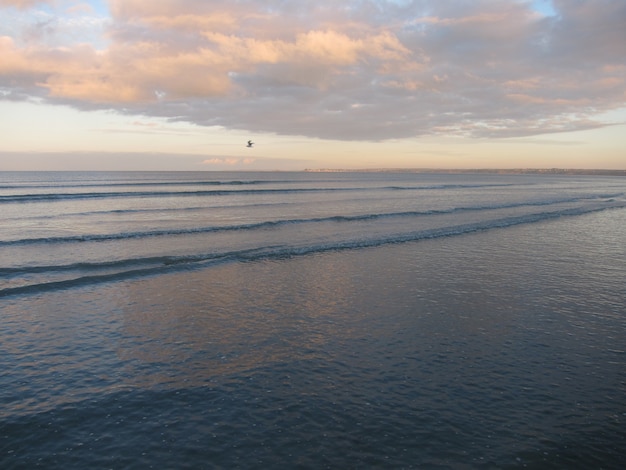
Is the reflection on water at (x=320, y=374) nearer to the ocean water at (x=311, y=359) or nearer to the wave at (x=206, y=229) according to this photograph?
the ocean water at (x=311, y=359)

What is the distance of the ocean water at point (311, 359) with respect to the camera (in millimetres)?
5664

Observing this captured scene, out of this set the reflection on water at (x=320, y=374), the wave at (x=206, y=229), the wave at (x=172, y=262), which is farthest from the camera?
the wave at (x=206, y=229)

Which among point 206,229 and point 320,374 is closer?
point 320,374

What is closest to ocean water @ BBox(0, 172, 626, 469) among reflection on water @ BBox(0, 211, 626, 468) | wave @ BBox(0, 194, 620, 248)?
reflection on water @ BBox(0, 211, 626, 468)

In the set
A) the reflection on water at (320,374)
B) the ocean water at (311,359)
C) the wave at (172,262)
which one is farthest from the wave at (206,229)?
the reflection on water at (320,374)

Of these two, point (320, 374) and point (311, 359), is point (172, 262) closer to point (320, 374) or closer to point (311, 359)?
point (311, 359)

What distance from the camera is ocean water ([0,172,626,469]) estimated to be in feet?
18.6

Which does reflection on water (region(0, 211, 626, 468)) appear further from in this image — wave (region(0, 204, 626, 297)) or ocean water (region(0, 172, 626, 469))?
wave (region(0, 204, 626, 297))

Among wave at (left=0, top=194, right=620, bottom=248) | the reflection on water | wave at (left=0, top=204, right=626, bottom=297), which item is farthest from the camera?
wave at (left=0, top=194, right=620, bottom=248)

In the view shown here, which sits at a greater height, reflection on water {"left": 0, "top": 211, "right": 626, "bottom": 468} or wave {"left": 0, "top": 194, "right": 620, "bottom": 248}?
wave {"left": 0, "top": 194, "right": 620, "bottom": 248}

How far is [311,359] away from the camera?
8211mm

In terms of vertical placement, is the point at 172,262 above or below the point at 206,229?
below

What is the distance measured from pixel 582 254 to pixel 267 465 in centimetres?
1773

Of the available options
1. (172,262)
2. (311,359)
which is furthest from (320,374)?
(172,262)
